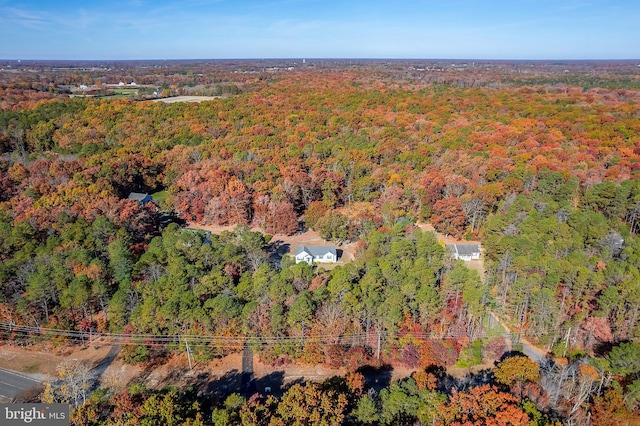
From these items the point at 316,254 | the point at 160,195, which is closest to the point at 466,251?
the point at 316,254

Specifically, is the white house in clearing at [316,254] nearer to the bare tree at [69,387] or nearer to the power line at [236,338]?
the power line at [236,338]

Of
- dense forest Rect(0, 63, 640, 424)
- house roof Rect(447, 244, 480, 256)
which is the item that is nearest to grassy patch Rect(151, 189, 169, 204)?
dense forest Rect(0, 63, 640, 424)

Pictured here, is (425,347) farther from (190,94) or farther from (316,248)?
(190,94)

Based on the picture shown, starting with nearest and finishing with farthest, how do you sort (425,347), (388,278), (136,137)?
1. (425,347)
2. (388,278)
3. (136,137)

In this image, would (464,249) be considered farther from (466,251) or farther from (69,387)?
(69,387)

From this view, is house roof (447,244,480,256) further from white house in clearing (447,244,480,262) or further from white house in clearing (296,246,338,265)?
white house in clearing (296,246,338,265)

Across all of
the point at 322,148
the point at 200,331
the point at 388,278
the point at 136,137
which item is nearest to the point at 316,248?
the point at 388,278

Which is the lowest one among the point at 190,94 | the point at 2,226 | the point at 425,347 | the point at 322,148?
the point at 425,347
